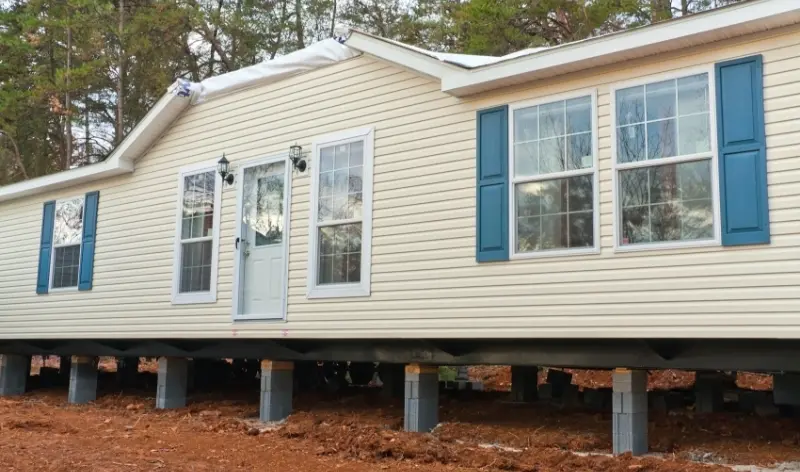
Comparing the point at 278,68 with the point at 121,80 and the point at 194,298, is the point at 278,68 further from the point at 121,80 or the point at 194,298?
the point at 121,80

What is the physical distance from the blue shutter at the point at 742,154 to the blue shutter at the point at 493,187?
1.96 m

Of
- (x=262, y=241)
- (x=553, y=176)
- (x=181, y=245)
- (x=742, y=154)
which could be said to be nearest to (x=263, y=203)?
(x=262, y=241)

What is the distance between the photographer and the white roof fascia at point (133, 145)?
10.6m

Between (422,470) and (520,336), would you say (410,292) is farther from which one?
(422,470)

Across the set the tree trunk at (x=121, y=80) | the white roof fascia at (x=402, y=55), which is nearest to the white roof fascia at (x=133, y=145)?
the white roof fascia at (x=402, y=55)

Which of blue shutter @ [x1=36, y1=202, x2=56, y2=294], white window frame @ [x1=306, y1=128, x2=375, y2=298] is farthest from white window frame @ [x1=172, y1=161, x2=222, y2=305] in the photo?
blue shutter @ [x1=36, y1=202, x2=56, y2=294]

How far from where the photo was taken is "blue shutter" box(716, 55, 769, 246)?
5824mm

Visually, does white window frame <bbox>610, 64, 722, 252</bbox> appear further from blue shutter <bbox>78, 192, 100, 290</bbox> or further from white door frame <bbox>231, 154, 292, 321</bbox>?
blue shutter <bbox>78, 192, 100, 290</bbox>

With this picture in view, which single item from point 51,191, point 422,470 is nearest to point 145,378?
point 51,191

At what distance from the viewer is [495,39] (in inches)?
693

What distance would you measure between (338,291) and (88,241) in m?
5.31

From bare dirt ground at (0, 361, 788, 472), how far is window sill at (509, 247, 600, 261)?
1690mm

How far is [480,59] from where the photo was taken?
351 inches

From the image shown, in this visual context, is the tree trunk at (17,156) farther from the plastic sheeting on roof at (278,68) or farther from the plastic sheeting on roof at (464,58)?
the plastic sheeting on roof at (464,58)
